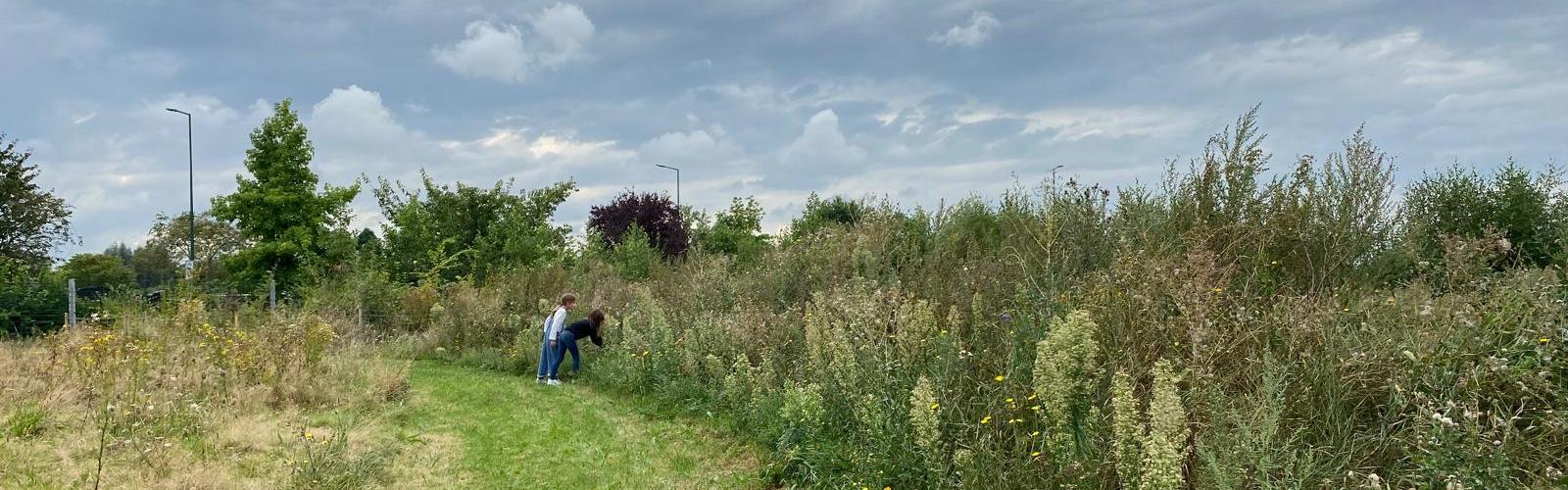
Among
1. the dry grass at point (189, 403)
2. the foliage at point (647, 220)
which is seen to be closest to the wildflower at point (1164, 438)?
the dry grass at point (189, 403)

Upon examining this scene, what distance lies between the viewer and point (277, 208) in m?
24.7

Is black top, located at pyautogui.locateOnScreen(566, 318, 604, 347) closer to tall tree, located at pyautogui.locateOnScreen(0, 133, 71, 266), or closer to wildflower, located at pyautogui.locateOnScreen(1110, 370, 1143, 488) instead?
wildflower, located at pyautogui.locateOnScreen(1110, 370, 1143, 488)

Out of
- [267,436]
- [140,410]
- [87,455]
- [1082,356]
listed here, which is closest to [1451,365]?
[1082,356]

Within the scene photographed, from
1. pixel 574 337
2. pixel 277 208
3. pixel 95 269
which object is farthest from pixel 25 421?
pixel 95 269

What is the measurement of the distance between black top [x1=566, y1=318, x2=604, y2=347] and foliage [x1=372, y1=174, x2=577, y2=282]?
12987 millimetres

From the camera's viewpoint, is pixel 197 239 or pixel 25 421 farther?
pixel 197 239

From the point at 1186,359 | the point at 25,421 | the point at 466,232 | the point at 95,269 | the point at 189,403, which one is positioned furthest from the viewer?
the point at 95,269

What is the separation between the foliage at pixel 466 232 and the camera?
26.6 metres

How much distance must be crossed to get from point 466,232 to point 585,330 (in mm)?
20111

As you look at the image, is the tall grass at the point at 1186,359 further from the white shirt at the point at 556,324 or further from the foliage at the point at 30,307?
the foliage at the point at 30,307

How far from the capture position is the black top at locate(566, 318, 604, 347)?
11.8 metres

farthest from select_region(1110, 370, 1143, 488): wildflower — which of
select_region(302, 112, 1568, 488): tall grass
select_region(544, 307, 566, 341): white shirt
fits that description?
select_region(544, 307, 566, 341): white shirt

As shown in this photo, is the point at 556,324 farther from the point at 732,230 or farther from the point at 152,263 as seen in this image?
the point at 152,263

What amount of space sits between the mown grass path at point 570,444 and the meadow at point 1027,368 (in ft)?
0.20
